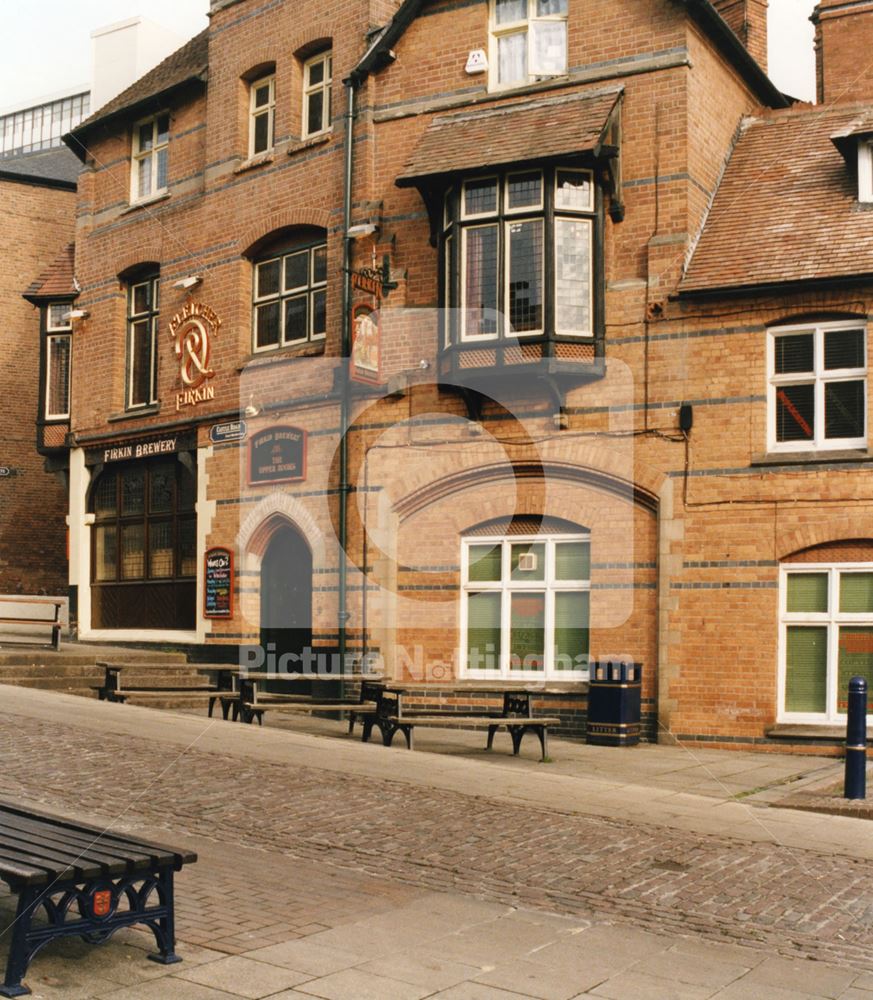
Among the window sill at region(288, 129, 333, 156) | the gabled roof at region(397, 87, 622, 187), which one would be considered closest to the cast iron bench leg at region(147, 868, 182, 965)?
the gabled roof at region(397, 87, 622, 187)

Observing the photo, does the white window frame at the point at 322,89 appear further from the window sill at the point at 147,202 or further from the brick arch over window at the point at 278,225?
the window sill at the point at 147,202

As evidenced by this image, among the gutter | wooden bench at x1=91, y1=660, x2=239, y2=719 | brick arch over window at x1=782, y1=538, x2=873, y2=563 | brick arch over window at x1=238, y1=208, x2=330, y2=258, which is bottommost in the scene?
wooden bench at x1=91, y1=660, x2=239, y2=719

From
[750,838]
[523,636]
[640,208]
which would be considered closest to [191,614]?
[523,636]

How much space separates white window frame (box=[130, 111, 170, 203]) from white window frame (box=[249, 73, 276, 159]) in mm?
2186

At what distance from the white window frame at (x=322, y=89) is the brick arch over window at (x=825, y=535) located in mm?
9816

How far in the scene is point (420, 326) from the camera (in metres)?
17.8

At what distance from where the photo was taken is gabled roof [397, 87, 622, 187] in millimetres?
16000

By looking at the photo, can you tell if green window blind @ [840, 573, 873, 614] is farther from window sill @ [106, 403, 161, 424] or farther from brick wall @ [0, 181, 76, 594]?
brick wall @ [0, 181, 76, 594]

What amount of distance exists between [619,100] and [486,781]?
9640mm

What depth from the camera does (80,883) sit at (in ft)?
18.3

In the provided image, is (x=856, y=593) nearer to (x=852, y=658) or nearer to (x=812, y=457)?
(x=852, y=658)

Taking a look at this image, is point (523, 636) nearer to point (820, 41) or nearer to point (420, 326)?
point (420, 326)

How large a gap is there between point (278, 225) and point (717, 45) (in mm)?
7290

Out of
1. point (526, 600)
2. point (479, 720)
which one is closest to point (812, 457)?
point (526, 600)
